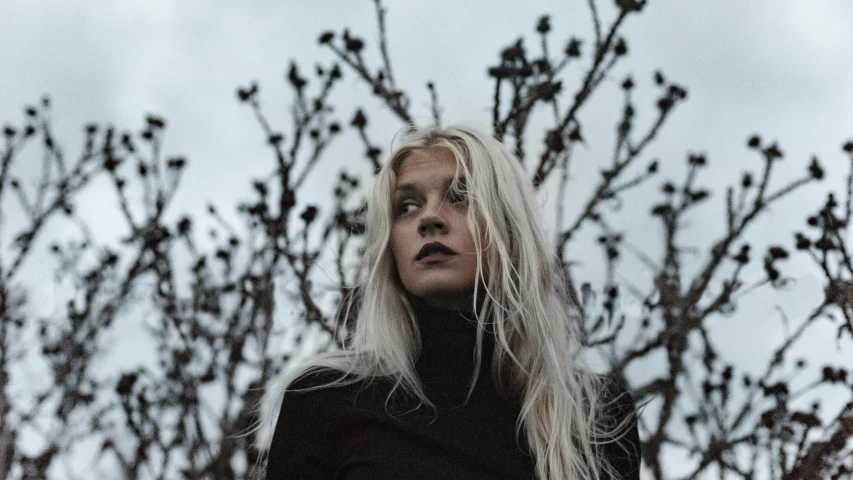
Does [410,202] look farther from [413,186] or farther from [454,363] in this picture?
[454,363]

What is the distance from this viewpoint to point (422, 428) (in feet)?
6.38

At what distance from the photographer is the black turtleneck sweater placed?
1906 millimetres

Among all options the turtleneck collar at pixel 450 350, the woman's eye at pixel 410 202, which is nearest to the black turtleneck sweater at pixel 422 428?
the turtleneck collar at pixel 450 350

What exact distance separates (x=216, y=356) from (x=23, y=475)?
5.79 feet

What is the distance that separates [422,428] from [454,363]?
21 centimetres

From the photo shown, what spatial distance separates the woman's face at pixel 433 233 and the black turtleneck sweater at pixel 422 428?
8 centimetres

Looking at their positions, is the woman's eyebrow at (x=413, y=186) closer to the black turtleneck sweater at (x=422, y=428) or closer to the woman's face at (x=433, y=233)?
the woman's face at (x=433, y=233)

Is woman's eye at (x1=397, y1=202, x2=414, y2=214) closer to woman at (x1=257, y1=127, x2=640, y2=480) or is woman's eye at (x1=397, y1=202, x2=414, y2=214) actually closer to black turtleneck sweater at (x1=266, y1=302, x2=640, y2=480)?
woman at (x1=257, y1=127, x2=640, y2=480)

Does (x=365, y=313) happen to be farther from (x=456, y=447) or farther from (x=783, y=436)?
(x=783, y=436)

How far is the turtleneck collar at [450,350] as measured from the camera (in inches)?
82.0

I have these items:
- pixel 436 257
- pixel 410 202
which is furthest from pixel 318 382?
pixel 410 202

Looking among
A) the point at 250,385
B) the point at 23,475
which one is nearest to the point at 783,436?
the point at 250,385

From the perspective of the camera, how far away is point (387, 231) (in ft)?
7.29

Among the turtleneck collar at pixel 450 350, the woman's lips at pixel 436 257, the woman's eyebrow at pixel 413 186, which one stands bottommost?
the turtleneck collar at pixel 450 350
